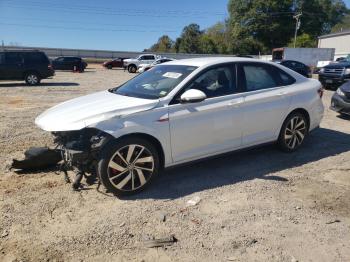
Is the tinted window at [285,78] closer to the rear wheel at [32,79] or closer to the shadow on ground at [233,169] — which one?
the shadow on ground at [233,169]

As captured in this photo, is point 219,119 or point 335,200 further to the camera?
point 219,119

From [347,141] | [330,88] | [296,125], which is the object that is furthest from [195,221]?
[330,88]

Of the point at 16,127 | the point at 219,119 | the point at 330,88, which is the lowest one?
the point at 330,88

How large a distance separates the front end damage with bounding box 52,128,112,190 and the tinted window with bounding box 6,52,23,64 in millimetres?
15054

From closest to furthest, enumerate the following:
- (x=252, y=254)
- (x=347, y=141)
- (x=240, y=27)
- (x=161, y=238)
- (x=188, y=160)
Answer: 1. (x=252, y=254)
2. (x=161, y=238)
3. (x=188, y=160)
4. (x=347, y=141)
5. (x=240, y=27)

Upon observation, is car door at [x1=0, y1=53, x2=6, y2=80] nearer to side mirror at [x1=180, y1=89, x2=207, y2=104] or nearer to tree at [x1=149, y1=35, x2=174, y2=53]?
side mirror at [x1=180, y1=89, x2=207, y2=104]

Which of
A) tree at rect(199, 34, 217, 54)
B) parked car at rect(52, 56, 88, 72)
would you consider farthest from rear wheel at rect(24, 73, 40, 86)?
tree at rect(199, 34, 217, 54)

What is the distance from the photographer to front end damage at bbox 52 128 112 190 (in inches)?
164

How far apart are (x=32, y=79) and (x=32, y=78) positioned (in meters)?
0.06

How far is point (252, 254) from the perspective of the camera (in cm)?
334

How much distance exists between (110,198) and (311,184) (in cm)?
273

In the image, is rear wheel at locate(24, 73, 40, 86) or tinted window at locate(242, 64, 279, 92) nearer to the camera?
tinted window at locate(242, 64, 279, 92)

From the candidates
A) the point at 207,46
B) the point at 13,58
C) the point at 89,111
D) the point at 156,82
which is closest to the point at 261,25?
the point at 207,46

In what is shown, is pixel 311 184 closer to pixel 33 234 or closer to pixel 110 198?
pixel 110 198
